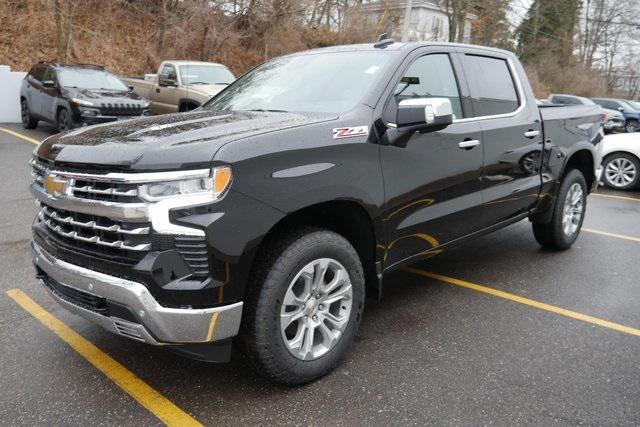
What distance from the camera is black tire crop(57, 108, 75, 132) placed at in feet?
36.3

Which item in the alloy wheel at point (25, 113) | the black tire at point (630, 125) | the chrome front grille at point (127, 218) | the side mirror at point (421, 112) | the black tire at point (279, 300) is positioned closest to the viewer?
the chrome front grille at point (127, 218)

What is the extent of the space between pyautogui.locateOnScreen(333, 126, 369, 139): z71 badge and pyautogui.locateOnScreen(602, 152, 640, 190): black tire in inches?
329

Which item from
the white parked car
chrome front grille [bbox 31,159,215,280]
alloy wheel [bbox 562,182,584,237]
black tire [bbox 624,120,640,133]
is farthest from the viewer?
black tire [bbox 624,120,640,133]

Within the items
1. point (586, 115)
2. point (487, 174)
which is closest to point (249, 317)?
point (487, 174)

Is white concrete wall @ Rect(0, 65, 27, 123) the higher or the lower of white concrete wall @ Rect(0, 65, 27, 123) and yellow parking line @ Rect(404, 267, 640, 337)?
the higher

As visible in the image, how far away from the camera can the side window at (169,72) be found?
1276 cm

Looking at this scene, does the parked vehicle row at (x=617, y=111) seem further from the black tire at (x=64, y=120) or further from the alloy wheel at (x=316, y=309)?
the alloy wheel at (x=316, y=309)

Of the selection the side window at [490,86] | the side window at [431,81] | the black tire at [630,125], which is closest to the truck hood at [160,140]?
the side window at [431,81]

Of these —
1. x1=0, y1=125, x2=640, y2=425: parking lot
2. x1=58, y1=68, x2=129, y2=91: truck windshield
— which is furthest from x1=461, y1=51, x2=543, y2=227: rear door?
x1=58, y1=68, x2=129, y2=91: truck windshield

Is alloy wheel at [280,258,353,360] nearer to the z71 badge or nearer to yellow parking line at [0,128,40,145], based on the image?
the z71 badge

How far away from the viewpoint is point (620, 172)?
978 cm

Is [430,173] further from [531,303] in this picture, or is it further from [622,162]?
[622,162]

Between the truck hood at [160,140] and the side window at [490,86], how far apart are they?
1529 mm

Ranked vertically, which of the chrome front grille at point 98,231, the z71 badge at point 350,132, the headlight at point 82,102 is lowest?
the chrome front grille at point 98,231
